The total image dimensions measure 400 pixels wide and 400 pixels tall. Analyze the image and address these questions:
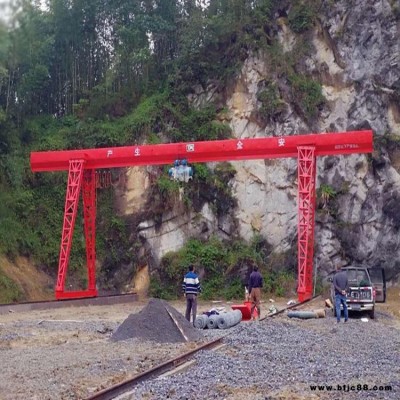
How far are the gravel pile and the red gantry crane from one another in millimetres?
9792

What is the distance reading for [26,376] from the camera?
9305 millimetres

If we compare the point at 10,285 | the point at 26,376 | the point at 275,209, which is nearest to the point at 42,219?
the point at 10,285

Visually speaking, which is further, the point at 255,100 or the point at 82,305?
the point at 255,100

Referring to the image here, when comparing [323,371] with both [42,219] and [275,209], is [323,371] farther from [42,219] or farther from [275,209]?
[42,219]

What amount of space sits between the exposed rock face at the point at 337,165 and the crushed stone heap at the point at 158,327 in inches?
701

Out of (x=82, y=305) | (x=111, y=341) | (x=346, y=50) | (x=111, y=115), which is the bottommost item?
(x=82, y=305)

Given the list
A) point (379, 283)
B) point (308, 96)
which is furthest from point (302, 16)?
point (379, 283)

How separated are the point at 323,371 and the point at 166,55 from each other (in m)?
32.8

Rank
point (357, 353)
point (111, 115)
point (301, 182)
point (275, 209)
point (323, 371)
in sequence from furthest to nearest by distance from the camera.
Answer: point (111, 115) < point (275, 209) < point (301, 182) < point (357, 353) < point (323, 371)

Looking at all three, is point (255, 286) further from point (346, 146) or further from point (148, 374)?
point (148, 374)

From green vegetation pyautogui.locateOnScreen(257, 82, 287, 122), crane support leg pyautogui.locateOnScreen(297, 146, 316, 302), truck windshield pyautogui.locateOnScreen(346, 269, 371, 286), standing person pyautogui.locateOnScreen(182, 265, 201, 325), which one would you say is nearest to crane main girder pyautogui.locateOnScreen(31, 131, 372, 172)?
crane support leg pyautogui.locateOnScreen(297, 146, 316, 302)

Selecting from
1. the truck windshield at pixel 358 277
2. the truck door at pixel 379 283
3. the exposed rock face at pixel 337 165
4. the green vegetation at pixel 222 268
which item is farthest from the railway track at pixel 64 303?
the truck windshield at pixel 358 277

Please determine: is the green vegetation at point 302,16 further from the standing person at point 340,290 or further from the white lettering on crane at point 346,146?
the standing person at point 340,290

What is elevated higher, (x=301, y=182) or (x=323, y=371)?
(x=301, y=182)
